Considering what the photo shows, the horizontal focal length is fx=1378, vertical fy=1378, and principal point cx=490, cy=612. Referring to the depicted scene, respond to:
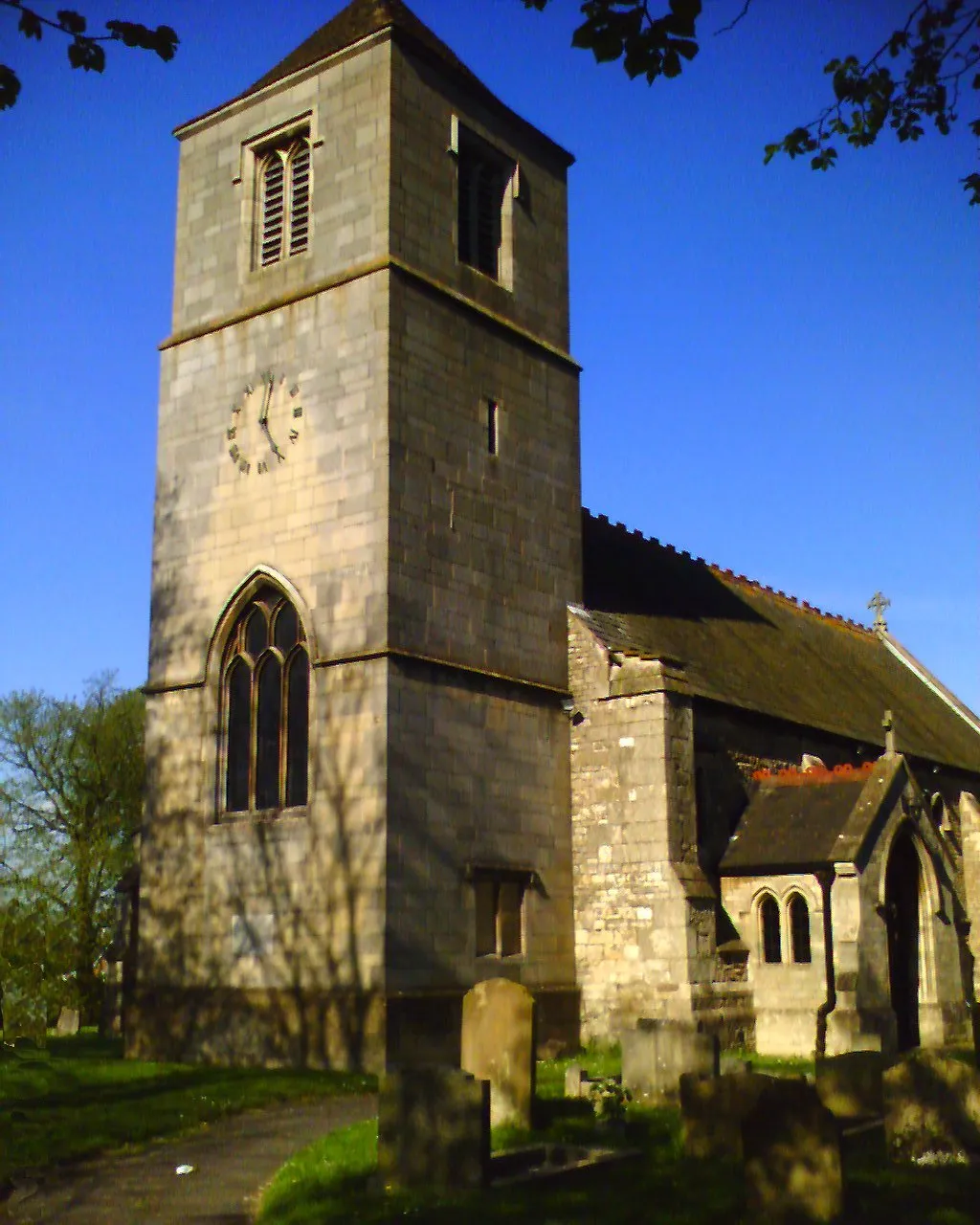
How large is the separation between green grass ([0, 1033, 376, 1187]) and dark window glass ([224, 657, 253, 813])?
155 inches

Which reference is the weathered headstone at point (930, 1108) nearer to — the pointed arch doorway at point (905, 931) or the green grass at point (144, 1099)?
the green grass at point (144, 1099)

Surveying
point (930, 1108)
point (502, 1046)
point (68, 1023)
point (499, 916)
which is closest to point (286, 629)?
point (499, 916)

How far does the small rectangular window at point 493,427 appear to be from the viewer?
891 inches

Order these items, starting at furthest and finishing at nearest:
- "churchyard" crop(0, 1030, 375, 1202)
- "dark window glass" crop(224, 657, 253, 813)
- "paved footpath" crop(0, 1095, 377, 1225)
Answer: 1. "dark window glass" crop(224, 657, 253, 813)
2. "churchyard" crop(0, 1030, 375, 1202)
3. "paved footpath" crop(0, 1095, 377, 1225)

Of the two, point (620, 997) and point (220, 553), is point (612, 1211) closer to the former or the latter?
point (620, 997)

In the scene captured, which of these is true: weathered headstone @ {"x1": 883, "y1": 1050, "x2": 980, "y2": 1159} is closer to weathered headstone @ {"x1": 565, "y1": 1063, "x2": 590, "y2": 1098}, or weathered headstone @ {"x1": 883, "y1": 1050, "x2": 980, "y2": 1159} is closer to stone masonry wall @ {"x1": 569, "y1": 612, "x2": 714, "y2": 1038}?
weathered headstone @ {"x1": 565, "y1": 1063, "x2": 590, "y2": 1098}

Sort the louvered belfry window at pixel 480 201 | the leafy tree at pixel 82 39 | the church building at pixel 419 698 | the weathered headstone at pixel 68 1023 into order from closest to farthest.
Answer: the leafy tree at pixel 82 39 → the church building at pixel 419 698 → the louvered belfry window at pixel 480 201 → the weathered headstone at pixel 68 1023

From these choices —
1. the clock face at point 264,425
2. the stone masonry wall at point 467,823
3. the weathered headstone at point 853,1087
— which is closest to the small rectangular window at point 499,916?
the stone masonry wall at point 467,823

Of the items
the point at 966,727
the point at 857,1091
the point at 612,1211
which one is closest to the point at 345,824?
the point at 857,1091

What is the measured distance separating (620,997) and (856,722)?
11429 mm

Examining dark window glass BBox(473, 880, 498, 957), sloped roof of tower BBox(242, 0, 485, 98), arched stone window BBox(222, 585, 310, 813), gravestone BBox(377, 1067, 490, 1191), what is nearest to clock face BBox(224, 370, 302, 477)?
arched stone window BBox(222, 585, 310, 813)

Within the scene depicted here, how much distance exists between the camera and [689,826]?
21.8 metres

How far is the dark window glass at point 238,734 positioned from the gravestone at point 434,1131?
9707mm

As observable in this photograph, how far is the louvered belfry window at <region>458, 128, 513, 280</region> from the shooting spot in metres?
23.3
